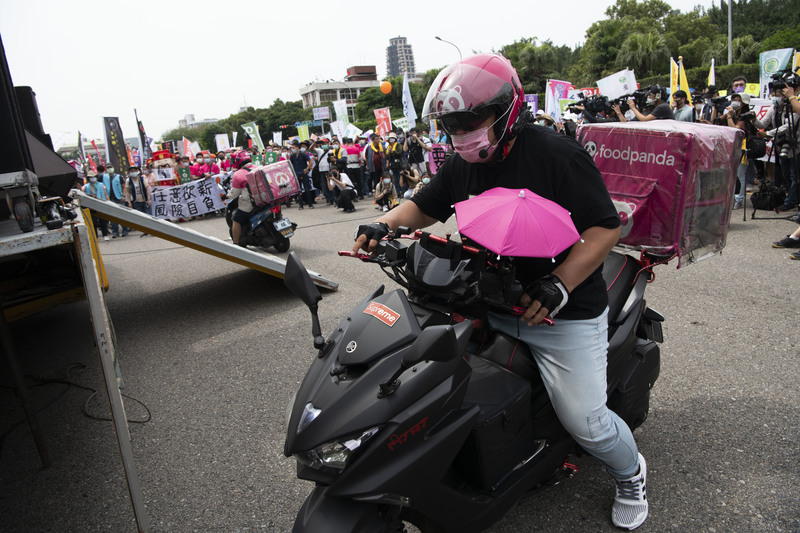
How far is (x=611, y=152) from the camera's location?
3037 mm

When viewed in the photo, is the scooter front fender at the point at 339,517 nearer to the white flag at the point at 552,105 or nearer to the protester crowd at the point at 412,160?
the protester crowd at the point at 412,160

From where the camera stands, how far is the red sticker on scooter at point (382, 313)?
182 cm

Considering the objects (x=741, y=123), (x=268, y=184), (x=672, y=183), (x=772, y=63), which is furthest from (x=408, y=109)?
(x=672, y=183)

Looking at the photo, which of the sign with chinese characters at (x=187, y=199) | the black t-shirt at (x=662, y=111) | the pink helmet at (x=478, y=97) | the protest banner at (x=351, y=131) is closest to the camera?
the pink helmet at (x=478, y=97)

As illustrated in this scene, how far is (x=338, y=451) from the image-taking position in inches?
63.3

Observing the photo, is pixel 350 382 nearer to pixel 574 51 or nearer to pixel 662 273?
pixel 662 273

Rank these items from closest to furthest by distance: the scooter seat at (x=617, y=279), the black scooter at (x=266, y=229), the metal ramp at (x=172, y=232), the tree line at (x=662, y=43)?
the scooter seat at (x=617, y=279) < the metal ramp at (x=172, y=232) < the black scooter at (x=266, y=229) < the tree line at (x=662, y=43)

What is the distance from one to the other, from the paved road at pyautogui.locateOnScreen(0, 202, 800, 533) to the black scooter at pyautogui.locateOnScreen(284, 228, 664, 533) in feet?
1.93

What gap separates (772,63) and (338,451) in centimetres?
1208

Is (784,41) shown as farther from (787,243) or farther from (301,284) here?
(301,284)

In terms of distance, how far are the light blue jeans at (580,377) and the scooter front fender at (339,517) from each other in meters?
0.90

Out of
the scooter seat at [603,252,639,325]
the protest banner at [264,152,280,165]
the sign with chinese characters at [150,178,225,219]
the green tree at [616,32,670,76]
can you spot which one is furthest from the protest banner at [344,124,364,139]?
the green tree at [616,32,670,76]

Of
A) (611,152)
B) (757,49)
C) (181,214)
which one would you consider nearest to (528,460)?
(611,152)

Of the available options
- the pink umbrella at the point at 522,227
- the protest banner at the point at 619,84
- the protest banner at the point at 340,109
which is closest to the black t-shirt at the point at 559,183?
the pink umbrella at the point at 522,227
